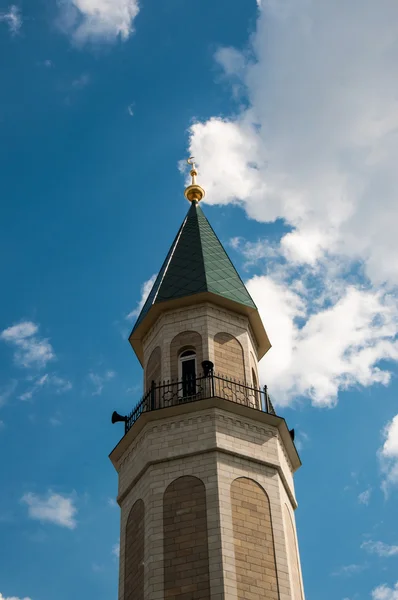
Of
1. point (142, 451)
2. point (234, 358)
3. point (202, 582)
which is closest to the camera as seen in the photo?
point (202, 582)

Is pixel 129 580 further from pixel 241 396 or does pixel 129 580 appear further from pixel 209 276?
pixel 209 276

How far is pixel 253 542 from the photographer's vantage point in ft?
74.9

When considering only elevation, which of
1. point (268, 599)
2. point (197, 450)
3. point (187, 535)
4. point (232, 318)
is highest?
point (232, 318)

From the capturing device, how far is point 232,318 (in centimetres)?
2859

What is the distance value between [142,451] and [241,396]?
11.1 feet

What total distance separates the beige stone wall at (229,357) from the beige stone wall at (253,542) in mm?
3828

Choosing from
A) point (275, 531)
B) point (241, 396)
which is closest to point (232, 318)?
point (241, 396)

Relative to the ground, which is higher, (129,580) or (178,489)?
(178,489)

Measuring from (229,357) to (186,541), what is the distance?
6573mm

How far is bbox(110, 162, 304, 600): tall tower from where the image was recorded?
22.3m

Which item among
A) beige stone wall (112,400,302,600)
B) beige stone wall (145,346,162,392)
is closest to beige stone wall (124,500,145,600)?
beige stone wall (112,400,302,600)

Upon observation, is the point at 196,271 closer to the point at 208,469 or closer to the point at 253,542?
the point at 208,469

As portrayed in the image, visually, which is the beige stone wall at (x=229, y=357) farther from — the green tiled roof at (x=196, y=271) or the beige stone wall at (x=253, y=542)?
the beige stone wall at (x=253, y=542)

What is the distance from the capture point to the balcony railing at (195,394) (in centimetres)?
2581
